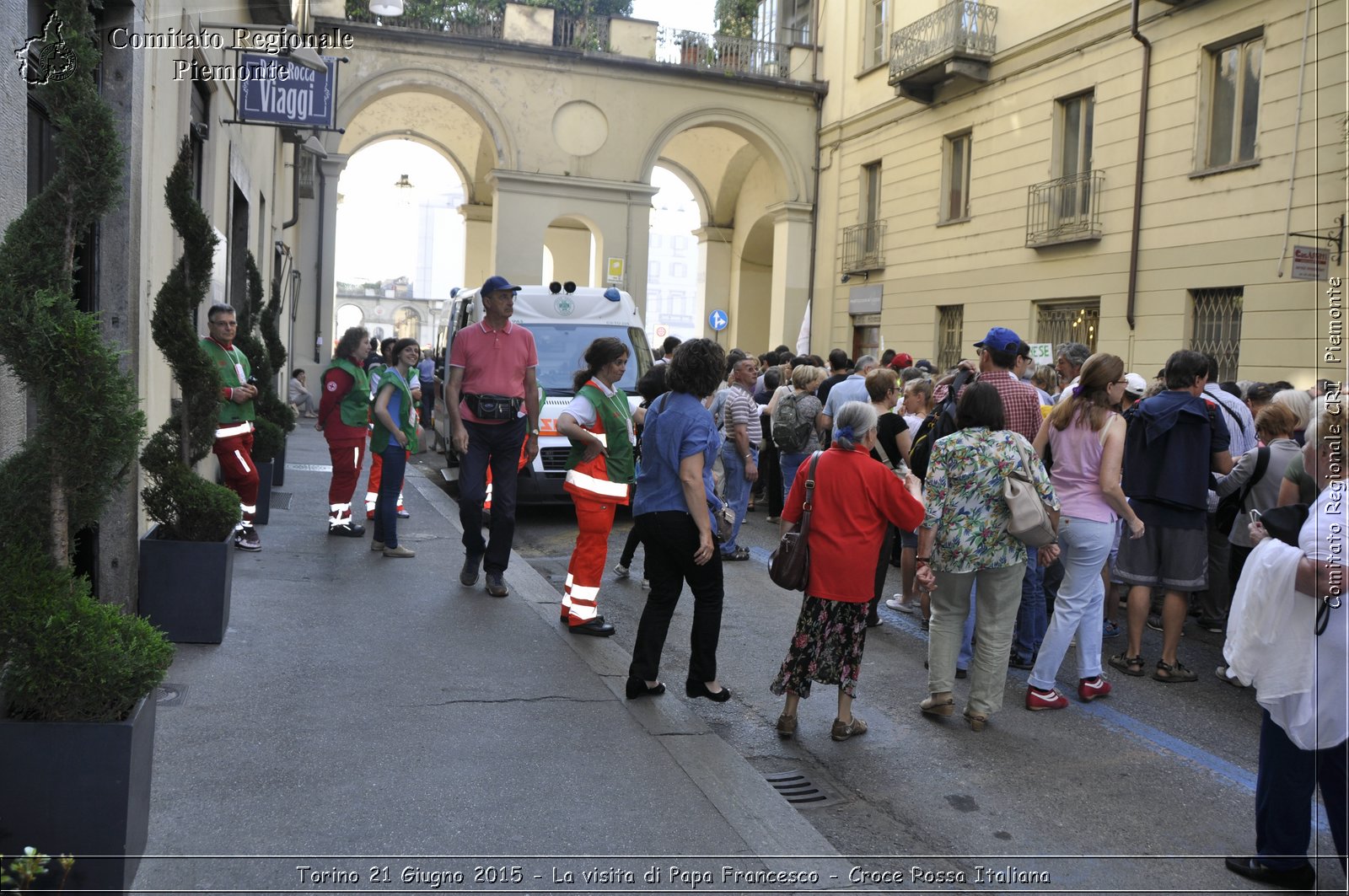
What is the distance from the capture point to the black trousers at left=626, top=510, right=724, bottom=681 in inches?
218

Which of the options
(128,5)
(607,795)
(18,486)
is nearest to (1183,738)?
(607,795)

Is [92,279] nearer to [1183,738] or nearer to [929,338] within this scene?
[1183,738]

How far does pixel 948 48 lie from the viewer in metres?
21.4

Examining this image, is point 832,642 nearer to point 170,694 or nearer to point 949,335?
point 170,694

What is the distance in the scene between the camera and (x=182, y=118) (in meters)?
7.61

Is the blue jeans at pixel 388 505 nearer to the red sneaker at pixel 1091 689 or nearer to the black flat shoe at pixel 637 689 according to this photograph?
the black flat shoe at pixel 637 689

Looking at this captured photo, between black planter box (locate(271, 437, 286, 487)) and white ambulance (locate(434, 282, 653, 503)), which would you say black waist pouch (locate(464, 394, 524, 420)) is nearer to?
white ambulance (locate(434, 282, 653, 503))

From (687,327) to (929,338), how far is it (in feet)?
228

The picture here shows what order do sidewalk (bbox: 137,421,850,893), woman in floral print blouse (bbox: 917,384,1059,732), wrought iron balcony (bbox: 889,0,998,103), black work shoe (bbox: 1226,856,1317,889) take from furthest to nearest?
1. wrought iron balcony (bbox: 889,0,998,103)
2. woman in floral print blouse (bbox: 917,384,1059,732)
3. black work shoe (bbox: 1226,856,1317,889)
4. sidewalk (bbox: 137,421,850,893)

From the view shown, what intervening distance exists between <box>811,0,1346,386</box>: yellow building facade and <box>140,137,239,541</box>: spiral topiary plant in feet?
37.1

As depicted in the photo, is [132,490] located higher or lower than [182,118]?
lower

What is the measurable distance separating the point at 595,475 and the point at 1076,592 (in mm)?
2782

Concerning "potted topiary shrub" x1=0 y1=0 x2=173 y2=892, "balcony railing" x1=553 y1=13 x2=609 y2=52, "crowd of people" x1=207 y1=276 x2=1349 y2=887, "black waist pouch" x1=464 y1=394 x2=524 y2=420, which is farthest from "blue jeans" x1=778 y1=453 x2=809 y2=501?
"balcony railing" x1=553 y1=13 x2=609 y2=52

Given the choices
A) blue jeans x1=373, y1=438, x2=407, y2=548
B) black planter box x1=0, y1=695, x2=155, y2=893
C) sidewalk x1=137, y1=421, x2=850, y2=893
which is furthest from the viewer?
blue jeans x1=373, y1=438, x2=407, y2=548
